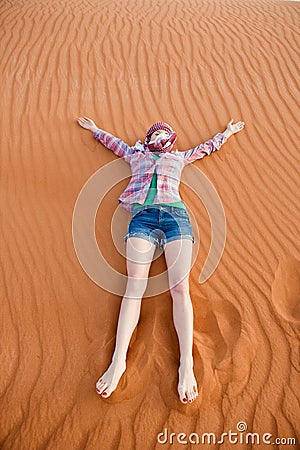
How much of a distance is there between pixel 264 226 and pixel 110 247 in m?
1.63

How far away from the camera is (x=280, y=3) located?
8094mm

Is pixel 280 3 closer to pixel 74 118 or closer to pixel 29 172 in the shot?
pixel 74 118

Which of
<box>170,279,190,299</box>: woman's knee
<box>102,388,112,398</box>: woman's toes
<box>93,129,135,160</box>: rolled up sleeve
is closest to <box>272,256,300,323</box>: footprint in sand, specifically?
<box>170,279,190,299</box>: woman's knee

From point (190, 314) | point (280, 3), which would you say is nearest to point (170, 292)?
point (190, 314)

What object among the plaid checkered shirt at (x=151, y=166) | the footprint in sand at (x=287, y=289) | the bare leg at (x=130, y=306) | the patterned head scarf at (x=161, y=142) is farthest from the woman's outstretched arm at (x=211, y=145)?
the footprint in sand at (x=287, y=289)

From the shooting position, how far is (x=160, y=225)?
136 inches

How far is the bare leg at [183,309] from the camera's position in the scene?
287 cm

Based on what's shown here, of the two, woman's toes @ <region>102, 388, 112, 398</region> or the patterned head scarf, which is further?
the patterned head scarf

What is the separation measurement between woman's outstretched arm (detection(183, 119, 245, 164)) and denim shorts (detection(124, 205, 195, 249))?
0.99 m

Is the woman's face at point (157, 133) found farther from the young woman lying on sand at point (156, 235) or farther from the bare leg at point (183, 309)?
the bare leg at point (183, 309)

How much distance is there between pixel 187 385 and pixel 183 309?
57 cm

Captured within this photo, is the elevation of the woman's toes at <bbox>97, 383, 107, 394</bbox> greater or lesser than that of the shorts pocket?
lesser

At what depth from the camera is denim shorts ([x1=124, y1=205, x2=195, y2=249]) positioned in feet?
11.1

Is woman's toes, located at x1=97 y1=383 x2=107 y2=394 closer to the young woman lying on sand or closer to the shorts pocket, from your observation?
the young woman lying on sand
